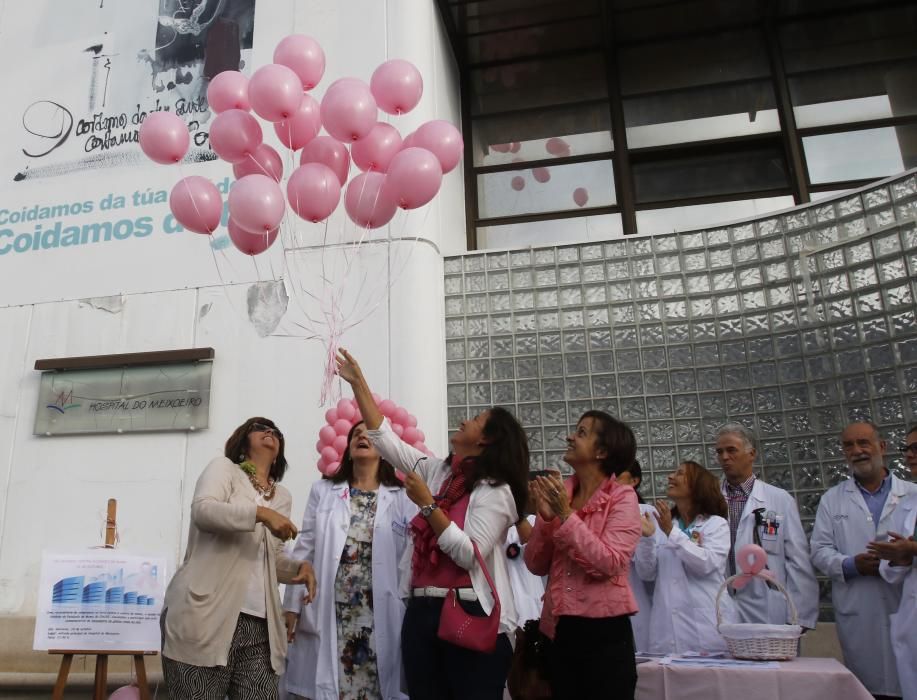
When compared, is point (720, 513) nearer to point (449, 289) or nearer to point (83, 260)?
point (449, 289)

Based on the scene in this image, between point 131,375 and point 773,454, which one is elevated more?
point 131,375

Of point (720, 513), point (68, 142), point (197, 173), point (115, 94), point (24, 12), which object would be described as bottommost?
point (720, 513)

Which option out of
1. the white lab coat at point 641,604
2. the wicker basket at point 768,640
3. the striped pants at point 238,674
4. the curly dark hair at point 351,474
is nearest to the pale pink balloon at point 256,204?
the curly dark hair at point 351,474

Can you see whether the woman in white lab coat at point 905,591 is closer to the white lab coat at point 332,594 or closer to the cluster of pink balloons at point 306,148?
the white lab coat at point 332,594

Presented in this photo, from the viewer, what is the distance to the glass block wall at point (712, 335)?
470cm

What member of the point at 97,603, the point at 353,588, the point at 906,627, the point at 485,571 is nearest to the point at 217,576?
the point at 353,588

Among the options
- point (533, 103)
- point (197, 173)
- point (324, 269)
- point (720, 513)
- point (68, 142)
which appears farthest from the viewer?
point (533, 103)

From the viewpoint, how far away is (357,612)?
8.96 feet

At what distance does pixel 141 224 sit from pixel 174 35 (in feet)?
5.77

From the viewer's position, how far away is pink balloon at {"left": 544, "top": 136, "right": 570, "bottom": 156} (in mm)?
6586

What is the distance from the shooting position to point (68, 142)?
6.33m

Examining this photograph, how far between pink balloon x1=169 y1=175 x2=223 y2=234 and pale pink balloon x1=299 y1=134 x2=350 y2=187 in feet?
1.73

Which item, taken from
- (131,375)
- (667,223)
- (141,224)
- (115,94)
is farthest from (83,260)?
(667,223)

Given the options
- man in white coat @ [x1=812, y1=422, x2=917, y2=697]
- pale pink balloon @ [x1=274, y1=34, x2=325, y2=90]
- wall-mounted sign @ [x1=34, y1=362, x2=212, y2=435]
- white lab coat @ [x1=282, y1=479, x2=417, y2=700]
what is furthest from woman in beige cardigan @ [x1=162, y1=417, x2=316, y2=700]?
wall-mounted sign @ [x1=34, y1=362, x2=212, y2=435]
